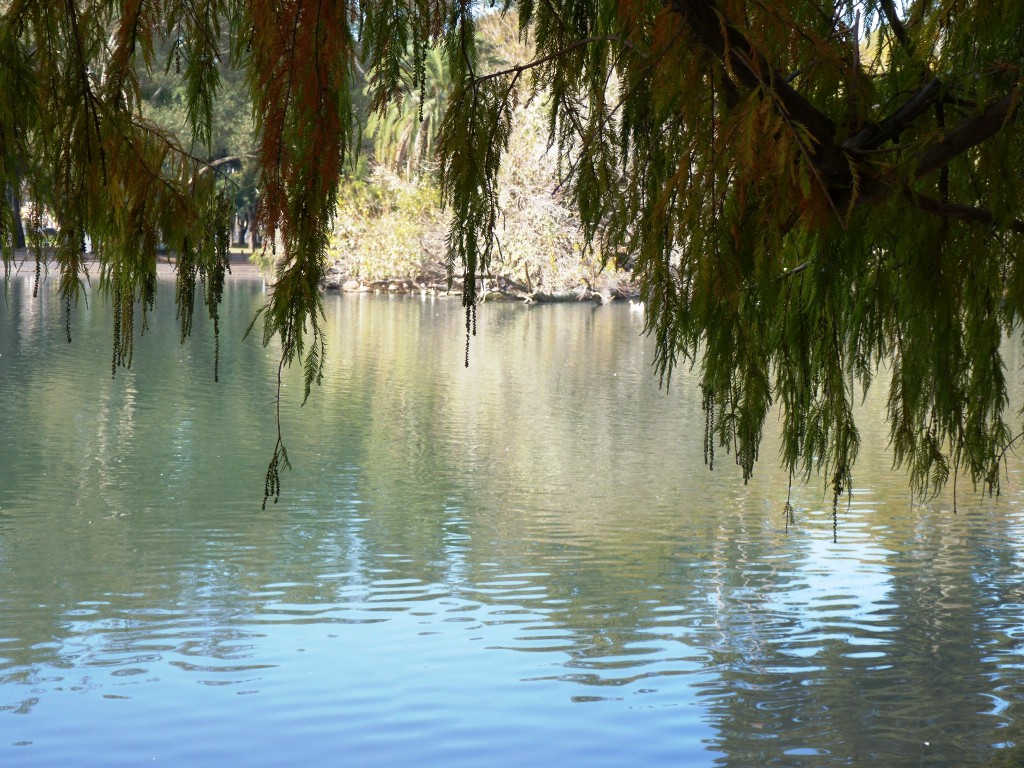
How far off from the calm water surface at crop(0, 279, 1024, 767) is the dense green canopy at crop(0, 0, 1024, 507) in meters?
1.47

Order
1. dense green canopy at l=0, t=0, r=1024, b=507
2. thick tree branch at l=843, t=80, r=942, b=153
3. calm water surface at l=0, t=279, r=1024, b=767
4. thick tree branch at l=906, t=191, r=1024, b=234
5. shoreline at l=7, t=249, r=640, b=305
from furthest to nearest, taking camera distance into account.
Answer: shoreline at l=7, t=249, r=640, b=305, calm water surface at l=0, t=279, r=1024, b=767, thick tree branch at l=906, t=191, r=1024, b=234, thick tree branch at l=843, t=80, r=942, b=153, dense green canopy at l=0, t=0, r=1024, b=507

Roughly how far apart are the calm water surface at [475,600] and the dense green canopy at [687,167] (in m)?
1.47

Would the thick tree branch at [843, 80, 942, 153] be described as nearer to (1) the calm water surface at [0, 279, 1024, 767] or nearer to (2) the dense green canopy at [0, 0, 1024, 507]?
(2) the dense green canopy at [0, 0, 1024, 507]

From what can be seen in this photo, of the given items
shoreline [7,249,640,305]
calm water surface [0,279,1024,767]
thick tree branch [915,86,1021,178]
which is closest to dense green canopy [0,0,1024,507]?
thick tree branch [915,86,1021,178]

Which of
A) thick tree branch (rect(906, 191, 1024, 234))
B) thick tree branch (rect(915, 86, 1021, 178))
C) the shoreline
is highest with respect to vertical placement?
thick tree branch (rect(915, 86, 1021, 178))

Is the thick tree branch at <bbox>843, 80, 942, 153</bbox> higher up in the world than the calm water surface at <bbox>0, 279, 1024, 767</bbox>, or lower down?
higher up

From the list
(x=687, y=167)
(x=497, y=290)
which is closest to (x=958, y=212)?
(x=687, y=167)

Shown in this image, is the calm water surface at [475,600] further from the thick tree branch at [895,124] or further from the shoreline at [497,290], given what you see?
the shoreline at [497,290]

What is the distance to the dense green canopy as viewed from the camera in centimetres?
222

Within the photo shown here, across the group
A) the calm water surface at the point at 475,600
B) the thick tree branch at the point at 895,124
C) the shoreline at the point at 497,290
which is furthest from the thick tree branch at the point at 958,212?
the shoreline at the point at 497,290

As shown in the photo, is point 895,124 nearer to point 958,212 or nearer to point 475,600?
point 958,212

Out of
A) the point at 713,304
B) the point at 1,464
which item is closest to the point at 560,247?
the point at 1,464

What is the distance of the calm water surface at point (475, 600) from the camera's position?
3.96 m

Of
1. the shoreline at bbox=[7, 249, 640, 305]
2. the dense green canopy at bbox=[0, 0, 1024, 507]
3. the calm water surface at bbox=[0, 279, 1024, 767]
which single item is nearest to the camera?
the dense green canopy at bbox=[0, 0, 1024, 507]
